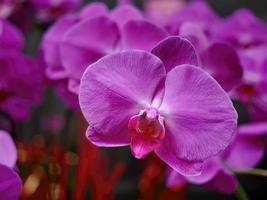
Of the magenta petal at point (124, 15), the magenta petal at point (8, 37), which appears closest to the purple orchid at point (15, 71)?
the magenta petal at point (8, 37)

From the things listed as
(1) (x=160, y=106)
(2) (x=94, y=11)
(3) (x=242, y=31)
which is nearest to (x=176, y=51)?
(1) (x=160, y=106)

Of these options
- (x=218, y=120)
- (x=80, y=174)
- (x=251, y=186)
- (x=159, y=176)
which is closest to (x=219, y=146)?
(x=218, y=120)

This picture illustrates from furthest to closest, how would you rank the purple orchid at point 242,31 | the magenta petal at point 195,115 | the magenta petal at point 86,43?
1. the purple orchid at point 242,31
2. the magenta petal at point 86,43
3. the magenta petal at point 195,115

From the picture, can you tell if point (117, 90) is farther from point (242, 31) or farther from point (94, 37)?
point (242, 31)

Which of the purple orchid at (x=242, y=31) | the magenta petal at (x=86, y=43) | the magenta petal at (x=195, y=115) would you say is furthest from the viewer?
the purple orchid at (x=242, y=31)

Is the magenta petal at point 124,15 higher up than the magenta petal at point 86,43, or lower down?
higher up

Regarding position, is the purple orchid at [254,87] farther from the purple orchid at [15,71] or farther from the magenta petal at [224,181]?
the purple orchid at [15,71]
